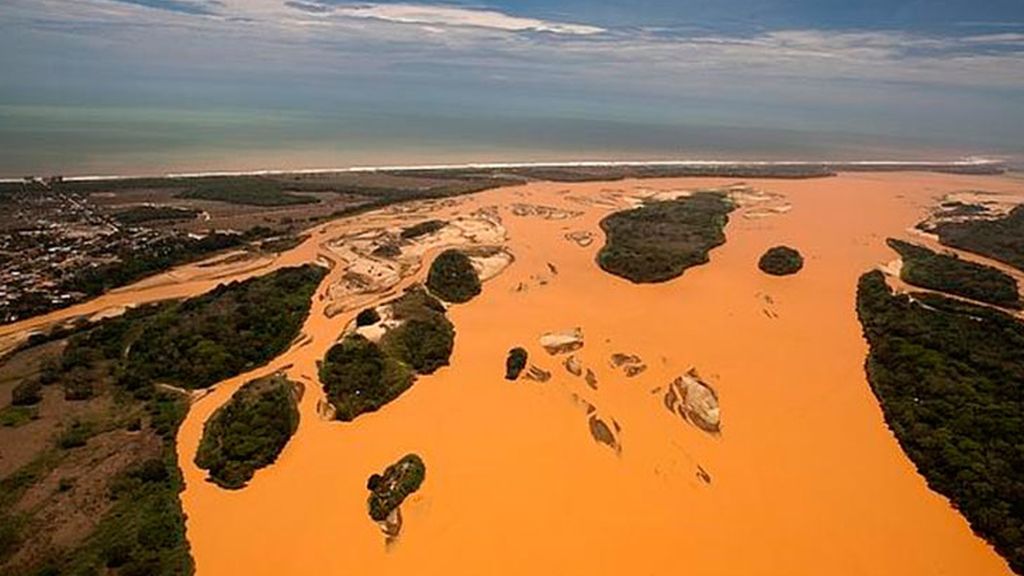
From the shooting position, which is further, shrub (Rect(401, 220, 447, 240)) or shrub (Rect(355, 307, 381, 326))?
shrub (Rect(401, 220, 447, 240))

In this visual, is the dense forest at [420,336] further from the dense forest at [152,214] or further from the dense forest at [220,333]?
the dense forest at [152,214]

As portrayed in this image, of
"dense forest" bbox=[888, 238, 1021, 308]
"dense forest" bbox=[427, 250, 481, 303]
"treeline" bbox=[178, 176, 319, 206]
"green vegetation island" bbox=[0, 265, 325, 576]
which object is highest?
"dense forest" bbox=[888, 238, 1021, 308]

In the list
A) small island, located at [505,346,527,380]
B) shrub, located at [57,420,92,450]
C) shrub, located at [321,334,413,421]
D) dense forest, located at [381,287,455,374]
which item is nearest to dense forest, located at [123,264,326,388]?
shrub, located at [57,420,92,450]

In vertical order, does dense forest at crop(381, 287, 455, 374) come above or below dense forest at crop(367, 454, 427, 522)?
above

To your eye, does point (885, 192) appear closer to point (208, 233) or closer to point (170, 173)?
point (208, 233)

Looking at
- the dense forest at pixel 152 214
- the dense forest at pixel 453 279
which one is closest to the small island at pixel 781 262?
the dense forest at pixel 453 279

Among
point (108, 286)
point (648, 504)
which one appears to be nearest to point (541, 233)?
point (108, 286)

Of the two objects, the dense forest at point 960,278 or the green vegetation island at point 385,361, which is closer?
the green vegetation island at point 385,361

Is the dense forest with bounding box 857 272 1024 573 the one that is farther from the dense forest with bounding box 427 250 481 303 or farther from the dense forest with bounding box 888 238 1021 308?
the dense forest with bounding box 427 250 481 303
